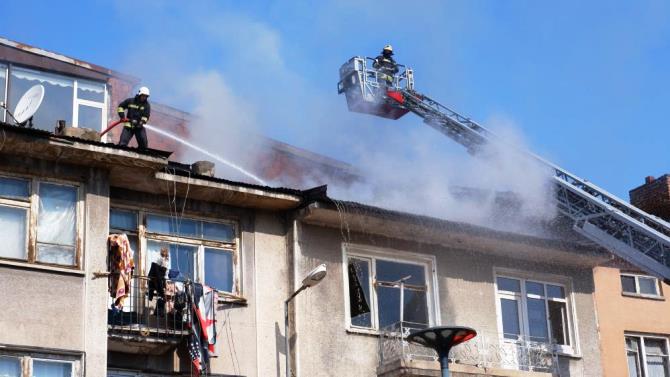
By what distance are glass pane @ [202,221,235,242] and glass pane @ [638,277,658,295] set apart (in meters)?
10.4

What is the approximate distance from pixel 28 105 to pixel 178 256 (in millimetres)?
3713

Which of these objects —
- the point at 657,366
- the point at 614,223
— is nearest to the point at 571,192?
the point at 614,223

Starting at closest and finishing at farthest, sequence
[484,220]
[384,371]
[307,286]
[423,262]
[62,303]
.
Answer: [62,303] → [307,286] → [384,371] → [423,262] → [484,220]

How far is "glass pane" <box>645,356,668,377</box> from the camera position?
26.8m

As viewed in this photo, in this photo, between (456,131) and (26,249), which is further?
(456,131)

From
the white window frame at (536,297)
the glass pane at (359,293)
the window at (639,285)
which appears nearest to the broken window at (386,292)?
the glass pane at (359,293)

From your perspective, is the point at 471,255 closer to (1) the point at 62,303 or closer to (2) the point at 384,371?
(2) the point at 384,371

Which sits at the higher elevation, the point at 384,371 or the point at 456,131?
the point at 456,131

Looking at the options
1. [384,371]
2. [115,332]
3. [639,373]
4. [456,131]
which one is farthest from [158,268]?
[639,373]

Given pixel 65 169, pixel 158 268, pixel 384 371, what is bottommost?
pixel 384 371

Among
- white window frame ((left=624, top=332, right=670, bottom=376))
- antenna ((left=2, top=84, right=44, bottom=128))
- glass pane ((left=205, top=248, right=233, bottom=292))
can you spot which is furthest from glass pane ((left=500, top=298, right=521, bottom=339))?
antenna ((left=2, top=84, right=44, bottom=128))

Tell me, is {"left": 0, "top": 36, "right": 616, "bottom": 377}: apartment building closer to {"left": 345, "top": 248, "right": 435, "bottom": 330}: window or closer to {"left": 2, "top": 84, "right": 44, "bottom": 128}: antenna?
{"left": 345, "top": 248, "right": 435, "bottom": 330}: window

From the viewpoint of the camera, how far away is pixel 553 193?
83.0 ft

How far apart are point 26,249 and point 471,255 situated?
30.9 feet
